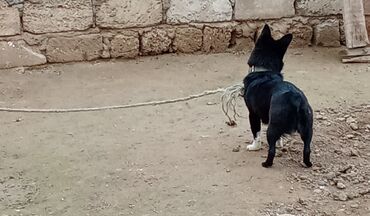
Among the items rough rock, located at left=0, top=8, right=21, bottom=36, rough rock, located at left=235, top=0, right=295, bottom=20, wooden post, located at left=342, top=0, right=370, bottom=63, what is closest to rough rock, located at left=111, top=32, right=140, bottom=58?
rough rock, located at left=0, top=8, right=21, bottom=36

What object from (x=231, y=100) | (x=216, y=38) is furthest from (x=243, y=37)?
(x=231, y=100)

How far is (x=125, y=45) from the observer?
6.14 meters

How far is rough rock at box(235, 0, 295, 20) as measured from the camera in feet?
20.5

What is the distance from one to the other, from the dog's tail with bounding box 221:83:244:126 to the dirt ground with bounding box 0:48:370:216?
60 millimetres

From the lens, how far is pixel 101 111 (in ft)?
16.1

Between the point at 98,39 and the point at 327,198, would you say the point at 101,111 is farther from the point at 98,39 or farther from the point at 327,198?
the point at 327,198

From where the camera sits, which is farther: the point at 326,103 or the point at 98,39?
the point at 98,39

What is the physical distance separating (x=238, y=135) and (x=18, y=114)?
1564 mm

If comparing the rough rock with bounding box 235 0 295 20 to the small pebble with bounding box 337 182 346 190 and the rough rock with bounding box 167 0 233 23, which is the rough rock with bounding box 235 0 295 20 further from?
the small pebble with bounding box 337 182 346 190

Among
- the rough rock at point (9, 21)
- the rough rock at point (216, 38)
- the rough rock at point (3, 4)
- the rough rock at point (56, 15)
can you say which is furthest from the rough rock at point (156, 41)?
the rough rock at point (3, 4)

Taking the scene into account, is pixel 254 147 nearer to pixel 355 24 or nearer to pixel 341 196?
pixel 341 196

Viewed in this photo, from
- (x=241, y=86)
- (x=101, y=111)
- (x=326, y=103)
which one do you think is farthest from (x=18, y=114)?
(x=326, y=103)

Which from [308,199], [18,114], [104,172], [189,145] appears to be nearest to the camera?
[308,199]

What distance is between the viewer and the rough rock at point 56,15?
5883 millimetres
